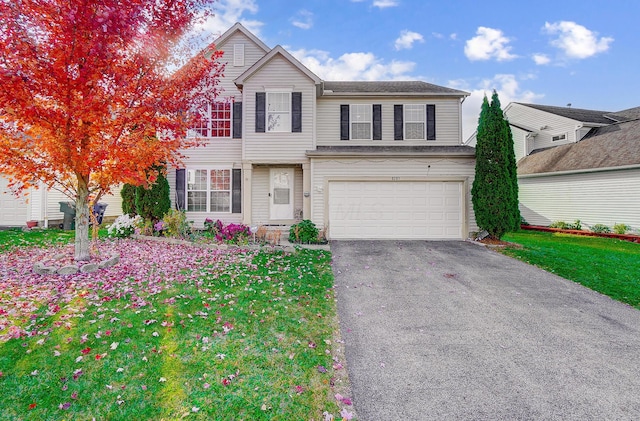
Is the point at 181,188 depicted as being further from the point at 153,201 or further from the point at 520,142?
the point at 520,142

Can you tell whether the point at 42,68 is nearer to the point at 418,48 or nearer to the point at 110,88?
the point at 110,88

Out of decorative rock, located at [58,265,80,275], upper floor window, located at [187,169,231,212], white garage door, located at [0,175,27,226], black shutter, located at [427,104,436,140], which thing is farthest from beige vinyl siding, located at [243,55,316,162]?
white garage door, located at [0,175,27,226]

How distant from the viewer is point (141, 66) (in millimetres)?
6246

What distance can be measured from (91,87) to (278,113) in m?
6.90

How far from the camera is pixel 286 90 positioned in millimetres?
11797

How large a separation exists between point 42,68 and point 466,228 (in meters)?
12.0

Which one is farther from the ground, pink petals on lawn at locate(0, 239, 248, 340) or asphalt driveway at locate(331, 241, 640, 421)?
pink petals on lawn at locate(0, 239, 248, 340)

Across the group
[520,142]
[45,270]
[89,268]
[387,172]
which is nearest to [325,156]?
[387,172]

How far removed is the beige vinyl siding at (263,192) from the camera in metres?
12.8

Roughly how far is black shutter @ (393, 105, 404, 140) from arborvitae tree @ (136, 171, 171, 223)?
9.26 meters

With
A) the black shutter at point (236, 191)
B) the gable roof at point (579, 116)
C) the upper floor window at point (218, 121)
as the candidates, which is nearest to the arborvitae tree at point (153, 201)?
the black shutter at point (236, 191)

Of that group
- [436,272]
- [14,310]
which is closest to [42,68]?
[14,310]

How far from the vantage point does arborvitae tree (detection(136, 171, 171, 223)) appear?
10.9m

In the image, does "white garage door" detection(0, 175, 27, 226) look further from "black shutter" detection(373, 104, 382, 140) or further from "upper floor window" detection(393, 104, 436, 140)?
"upper floor window" detection(393, 104, 436, 140)
